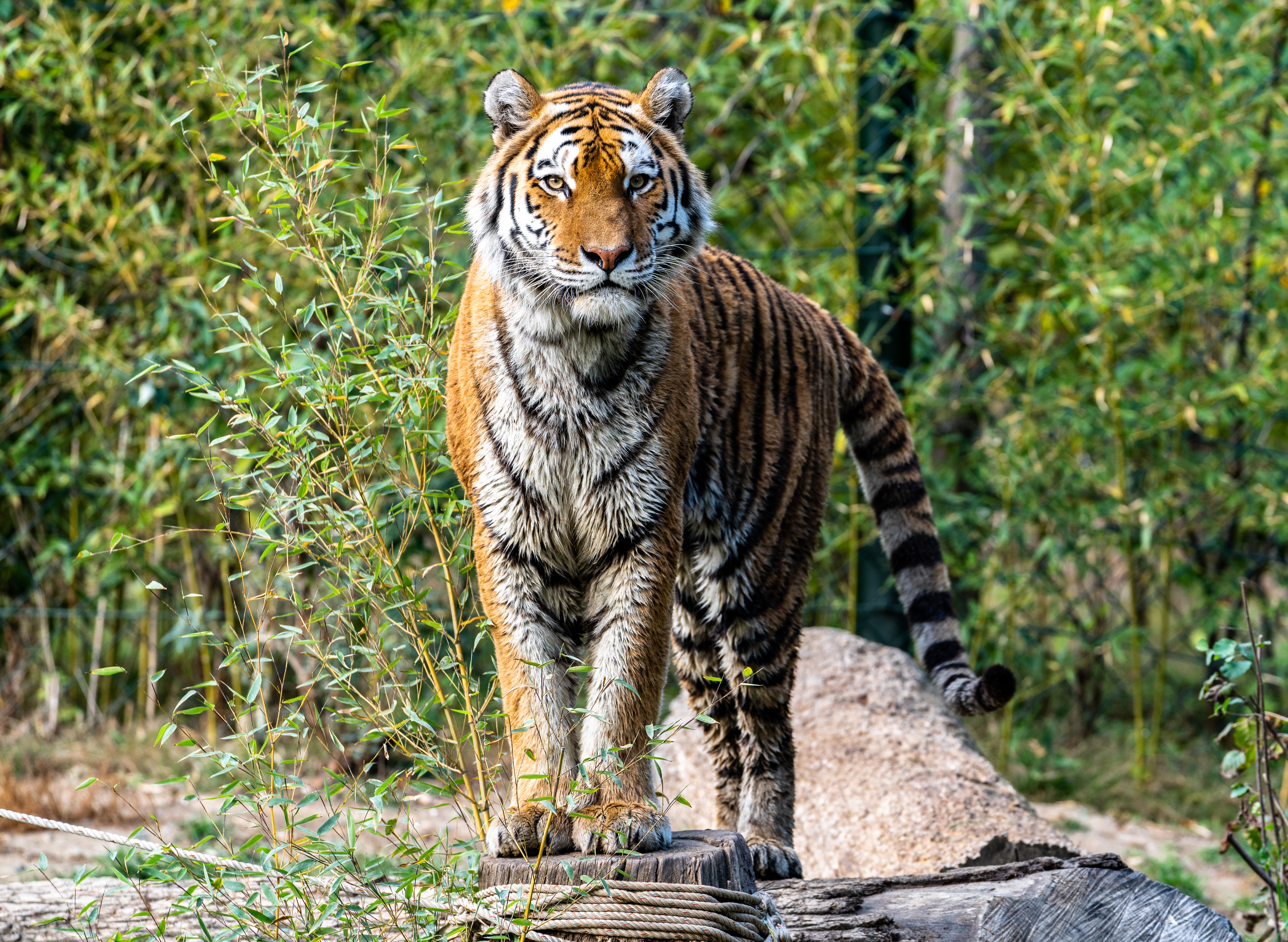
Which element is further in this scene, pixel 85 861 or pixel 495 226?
pixel 85 861

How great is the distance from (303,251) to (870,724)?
248cm

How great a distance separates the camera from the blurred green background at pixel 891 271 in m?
4.82

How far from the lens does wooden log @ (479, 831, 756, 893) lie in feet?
6.50

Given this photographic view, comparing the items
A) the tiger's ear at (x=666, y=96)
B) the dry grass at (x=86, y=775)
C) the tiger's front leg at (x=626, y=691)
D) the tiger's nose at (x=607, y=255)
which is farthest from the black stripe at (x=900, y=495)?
the dry grass at (x=86, y=775)

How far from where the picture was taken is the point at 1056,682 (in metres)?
5.59

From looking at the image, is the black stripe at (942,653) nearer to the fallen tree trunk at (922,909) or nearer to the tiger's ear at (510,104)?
the fallen tree trunk at (922,909)

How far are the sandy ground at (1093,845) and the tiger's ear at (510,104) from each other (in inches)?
87.3

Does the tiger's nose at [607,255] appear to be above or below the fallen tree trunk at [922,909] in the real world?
above

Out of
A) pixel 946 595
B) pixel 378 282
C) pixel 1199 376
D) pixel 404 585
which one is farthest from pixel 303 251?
pixel 1199 376

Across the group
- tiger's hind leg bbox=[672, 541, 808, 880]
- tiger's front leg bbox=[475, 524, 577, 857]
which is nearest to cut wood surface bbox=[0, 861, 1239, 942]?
tiger's front leg bbox=[475, 524, 577, 857]

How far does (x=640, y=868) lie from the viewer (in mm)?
1978

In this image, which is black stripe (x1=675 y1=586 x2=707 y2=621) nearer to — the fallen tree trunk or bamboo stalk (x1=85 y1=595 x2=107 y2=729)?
the fallen tree trunk

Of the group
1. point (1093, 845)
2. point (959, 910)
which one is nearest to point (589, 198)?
point (959, 910)

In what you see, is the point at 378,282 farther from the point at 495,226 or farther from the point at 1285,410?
the point at 1285,410
